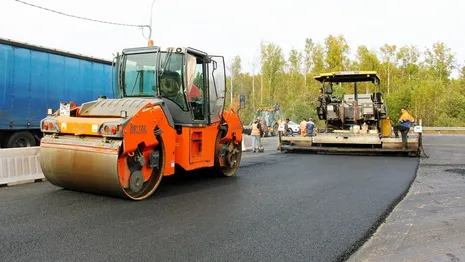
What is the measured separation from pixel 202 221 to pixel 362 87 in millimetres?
30951

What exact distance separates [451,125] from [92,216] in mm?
39286

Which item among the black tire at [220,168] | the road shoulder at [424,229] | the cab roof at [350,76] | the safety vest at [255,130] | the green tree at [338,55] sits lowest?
the road shoulder at [424,229]

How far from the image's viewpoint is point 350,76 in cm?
1398

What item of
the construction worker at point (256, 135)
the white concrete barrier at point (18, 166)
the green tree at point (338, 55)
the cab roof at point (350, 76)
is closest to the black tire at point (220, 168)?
the white concrete barrier at point (18, 166)

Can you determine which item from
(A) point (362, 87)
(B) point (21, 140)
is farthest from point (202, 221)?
(A) point (362, 87)

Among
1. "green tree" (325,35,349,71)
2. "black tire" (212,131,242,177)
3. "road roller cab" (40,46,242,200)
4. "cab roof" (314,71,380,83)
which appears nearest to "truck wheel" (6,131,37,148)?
"road roller cab" (40,46,242,200)

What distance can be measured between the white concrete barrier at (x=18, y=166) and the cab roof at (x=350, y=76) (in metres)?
9.88

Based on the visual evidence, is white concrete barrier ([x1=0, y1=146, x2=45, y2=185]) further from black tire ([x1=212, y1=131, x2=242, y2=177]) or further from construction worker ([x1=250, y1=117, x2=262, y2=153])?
construction worker ([x1=250, y1=117, x2=262, y2=153])

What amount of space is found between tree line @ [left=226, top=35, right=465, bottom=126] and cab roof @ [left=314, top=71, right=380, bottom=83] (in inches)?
737

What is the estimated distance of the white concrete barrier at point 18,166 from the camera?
7.15 m

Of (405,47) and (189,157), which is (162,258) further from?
(405,47)

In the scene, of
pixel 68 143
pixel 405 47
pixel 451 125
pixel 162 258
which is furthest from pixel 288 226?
pixel 405 47

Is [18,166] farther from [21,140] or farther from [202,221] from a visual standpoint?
[202,221]

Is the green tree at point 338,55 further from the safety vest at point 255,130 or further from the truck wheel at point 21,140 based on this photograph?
the truck wheel at point 21,140
